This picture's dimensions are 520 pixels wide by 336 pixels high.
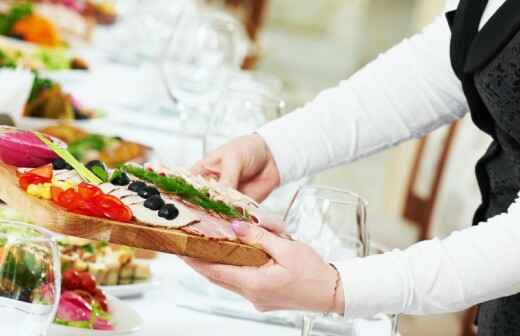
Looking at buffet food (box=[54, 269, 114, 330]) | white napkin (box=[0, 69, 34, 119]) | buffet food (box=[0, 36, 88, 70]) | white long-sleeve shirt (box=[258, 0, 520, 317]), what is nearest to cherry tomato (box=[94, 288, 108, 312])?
buffet food (box=[54, 269, 114, 330])

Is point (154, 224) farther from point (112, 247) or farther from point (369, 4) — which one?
point (369, 4)

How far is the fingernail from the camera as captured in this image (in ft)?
5.08

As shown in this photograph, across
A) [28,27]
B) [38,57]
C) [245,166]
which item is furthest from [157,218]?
[28,27]

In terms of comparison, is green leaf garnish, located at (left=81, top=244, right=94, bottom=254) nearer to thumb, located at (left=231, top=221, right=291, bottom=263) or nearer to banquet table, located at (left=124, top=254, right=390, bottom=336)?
banquet table, located at (left=124, top=254, right=390, bottom=336)

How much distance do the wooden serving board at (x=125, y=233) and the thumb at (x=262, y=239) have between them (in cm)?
1

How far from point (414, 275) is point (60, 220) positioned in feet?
1.66

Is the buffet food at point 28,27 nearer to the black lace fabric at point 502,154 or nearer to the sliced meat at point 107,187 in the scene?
the black lace fabric at point 502,154

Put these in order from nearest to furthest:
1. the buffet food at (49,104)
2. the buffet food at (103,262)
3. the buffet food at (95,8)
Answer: the buffet food at (103,262), the buffet food at (49,104), the buffet food at (95,8)

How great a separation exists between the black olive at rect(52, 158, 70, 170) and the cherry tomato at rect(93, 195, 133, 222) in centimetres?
14

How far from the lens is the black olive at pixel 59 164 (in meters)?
1.59

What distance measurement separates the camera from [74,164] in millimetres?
1589

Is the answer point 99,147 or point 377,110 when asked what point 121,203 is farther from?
point 99,147

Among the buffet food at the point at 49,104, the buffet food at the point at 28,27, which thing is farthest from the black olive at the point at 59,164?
the buffet food at the point at 28,27

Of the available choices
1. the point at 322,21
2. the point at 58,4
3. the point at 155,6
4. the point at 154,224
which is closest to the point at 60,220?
the point at 154,224
